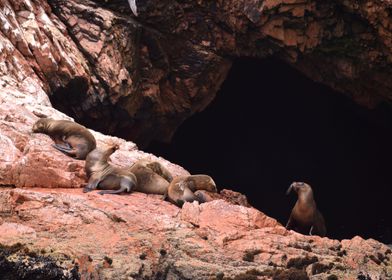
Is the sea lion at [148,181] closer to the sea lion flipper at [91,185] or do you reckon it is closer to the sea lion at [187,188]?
the sea lion at [187,188]

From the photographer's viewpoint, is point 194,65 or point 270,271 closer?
point 270,271

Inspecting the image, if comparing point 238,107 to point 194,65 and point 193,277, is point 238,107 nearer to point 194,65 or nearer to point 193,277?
point 194,65

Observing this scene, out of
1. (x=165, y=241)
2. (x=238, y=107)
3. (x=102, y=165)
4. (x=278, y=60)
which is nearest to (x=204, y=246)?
(x=165, y=241)

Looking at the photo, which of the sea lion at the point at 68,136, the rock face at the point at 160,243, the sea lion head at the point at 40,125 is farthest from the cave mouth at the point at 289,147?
the rock face at the point at 160,243

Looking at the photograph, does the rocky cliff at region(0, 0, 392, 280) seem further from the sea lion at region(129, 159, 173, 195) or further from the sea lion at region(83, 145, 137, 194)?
the sea lion at region(129, 159, 173, 195)

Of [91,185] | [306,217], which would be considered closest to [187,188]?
[91,185]

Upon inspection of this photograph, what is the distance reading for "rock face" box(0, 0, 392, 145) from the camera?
1123 cm

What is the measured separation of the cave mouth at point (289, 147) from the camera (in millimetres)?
15195

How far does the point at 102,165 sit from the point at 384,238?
351 inches

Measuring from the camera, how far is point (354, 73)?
12945 millimetres

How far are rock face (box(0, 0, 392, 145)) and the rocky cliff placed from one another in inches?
1.0

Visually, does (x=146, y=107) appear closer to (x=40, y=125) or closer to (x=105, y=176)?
(x=40, y=125)

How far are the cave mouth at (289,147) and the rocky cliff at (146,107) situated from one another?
1499 millimetres

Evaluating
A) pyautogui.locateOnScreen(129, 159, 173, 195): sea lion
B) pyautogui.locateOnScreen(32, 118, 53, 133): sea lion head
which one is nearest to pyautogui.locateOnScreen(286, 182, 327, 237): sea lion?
pyautogui.locateOnScreen(129, 159, 173, 195): sea lion
